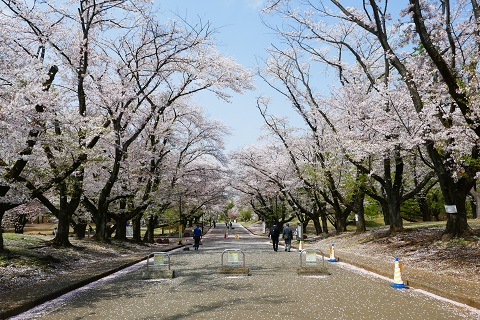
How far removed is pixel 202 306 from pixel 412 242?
14.0 m

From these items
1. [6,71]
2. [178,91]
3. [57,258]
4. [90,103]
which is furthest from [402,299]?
[90,103]

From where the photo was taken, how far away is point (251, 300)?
29.6ft

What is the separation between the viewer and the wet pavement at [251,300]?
7602 millimetres

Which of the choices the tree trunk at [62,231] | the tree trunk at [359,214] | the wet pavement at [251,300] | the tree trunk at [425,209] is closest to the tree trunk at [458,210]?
the wet pavement at [251,300]

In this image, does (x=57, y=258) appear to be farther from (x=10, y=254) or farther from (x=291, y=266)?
(x=291, y=266)

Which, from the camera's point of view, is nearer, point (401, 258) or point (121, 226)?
point (401, 258)

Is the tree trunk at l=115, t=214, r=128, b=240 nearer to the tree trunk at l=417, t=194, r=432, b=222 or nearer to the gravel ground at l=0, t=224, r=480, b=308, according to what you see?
the gravel ground at l=0, t=224, r=480, b=308

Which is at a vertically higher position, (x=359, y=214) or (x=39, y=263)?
(x=359, y=214)

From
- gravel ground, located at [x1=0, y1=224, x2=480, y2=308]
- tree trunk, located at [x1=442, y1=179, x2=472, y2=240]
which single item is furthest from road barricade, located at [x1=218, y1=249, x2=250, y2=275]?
tree trunk, located at [x1=442, y1=179, x2=472, y2=240]

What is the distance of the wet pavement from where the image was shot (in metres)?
7.60

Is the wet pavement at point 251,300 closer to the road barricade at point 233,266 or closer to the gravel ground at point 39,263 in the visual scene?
the road barricade at point 233,266

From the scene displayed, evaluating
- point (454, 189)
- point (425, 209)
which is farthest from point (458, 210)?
point (425, 209)

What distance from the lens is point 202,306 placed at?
8.35 metres

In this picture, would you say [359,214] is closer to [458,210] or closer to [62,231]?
[458,210]
